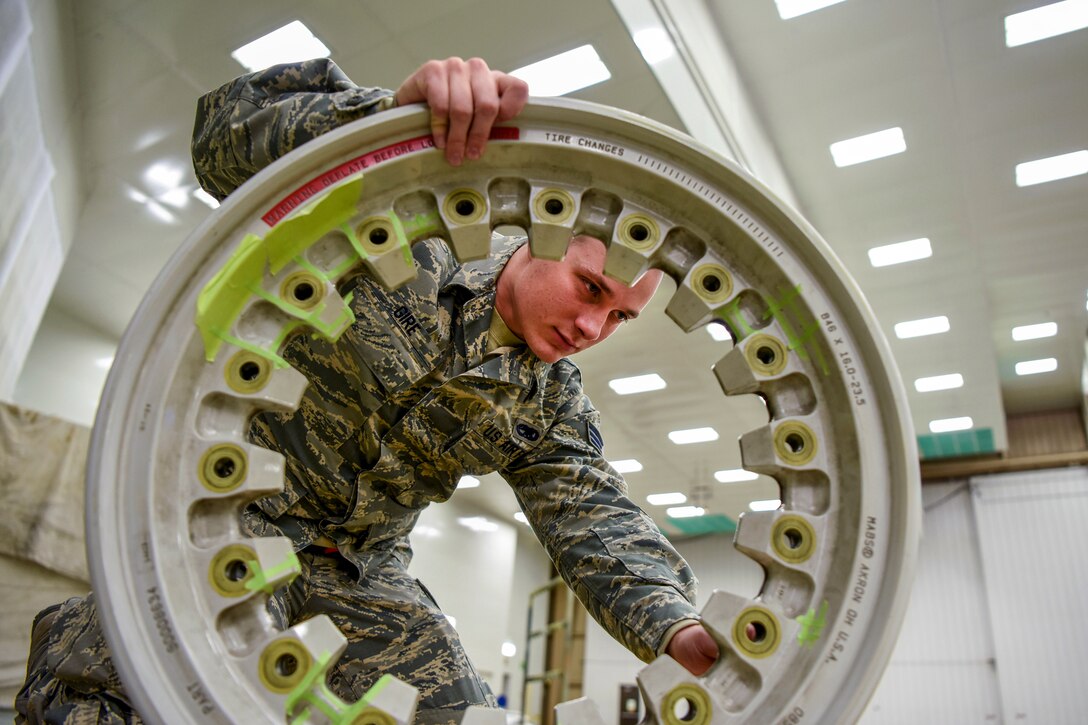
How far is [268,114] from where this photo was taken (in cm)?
125

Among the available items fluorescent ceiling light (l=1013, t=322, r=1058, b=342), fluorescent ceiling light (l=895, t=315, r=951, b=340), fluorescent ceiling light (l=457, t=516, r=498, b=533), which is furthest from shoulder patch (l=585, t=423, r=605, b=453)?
fluorescent ceiling light (l=457, t=516, r=498, b=533)

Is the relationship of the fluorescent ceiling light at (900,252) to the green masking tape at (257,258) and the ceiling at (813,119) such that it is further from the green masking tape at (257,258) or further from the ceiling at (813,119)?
the green masking tape at (257,258)

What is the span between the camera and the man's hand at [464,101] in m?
1.11

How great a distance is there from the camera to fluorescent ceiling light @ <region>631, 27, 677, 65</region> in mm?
4055

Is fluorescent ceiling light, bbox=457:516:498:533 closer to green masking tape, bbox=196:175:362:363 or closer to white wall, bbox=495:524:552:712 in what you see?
white wall, bbox=495:524:552:712

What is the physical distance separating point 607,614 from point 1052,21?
4.93 meters

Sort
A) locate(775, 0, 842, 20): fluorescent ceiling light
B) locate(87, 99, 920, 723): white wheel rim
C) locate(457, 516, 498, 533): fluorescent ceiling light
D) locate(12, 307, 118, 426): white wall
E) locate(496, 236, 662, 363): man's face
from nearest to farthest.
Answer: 1. locate(87, 99, 920, 723): white wheel rim
2. locate(496, 236, 662, 363): man's face
3. locate(775, 0, 842, 20): fluorescent ceiling light
4. locate(12, 307, 118, 426): white wall
5. locate(457, 516, 498, 533): fluorescent ceiling light

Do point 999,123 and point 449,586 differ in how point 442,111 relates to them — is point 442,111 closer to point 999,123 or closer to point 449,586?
point 999,123

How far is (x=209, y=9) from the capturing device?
164 inches

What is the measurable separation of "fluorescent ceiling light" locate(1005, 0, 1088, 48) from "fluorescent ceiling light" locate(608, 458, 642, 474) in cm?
653

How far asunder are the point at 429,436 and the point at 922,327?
6900mm

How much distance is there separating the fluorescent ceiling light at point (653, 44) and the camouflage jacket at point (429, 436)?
273 centimetres

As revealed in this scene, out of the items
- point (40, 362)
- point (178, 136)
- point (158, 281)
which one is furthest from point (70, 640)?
point (40, 362)

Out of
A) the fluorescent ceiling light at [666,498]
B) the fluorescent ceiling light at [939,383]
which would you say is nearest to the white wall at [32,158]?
the fluorescent ceiling light at [939,383]
